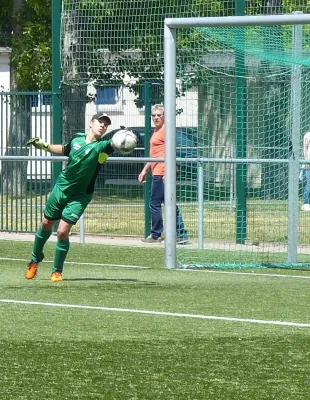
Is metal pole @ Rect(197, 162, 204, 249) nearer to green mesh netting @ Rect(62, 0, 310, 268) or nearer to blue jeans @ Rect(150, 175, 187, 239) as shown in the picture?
green mesh netting @ Rect(62, 0, 310, 268)

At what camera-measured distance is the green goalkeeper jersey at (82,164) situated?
12758 mm

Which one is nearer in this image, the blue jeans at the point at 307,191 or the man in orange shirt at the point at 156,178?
the blue jeans at the point at 307,191

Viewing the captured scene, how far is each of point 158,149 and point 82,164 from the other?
5.37m

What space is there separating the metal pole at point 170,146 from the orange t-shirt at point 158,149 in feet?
11.3

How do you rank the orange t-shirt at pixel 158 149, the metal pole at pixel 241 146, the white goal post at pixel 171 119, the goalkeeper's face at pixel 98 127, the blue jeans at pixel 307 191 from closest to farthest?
the goalkeeper's face at pixel 98 127 → the white goal post at pixel 171 119 → the blue jeans at pixel 307 191 → the metal pole at pixel 241 146 → the orange t-shirt at pixel 158 149

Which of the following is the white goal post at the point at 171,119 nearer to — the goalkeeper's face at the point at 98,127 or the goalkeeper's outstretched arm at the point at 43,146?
the goalkeeper's face at the point at 98,127

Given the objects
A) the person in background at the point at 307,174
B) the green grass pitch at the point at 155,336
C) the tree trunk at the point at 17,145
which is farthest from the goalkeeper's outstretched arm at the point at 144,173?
the green grass pitch at the point at 155,336

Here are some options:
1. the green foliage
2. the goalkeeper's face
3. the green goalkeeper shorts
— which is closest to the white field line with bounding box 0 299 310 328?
the green goalkeeper shorts

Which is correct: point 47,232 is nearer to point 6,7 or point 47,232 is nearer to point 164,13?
point 164,13

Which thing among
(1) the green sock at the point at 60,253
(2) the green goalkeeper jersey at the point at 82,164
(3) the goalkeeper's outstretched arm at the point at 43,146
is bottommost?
(1) the green sock at the point at 60,253

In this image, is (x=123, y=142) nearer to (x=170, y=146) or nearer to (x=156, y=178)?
(x=170, y=146)

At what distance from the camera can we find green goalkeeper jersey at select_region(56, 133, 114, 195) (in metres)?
12.8

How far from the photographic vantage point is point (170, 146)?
14398 millimetres

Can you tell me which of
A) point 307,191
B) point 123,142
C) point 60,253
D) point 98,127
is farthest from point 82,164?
point 307,191
